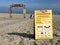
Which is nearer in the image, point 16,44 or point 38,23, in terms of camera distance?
point 16,44

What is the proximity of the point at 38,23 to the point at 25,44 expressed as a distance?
152 centimetres

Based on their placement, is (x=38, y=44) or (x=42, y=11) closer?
(x=38, y=44)

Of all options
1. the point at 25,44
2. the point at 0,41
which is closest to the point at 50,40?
the point at 25,44

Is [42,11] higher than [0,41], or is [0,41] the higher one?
[42,11]

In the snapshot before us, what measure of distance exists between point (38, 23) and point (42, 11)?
66 centimetres

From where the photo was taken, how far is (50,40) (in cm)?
1308

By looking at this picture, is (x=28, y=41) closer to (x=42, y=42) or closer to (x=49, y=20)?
(x=42, y=42)

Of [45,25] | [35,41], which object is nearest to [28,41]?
[35,41]

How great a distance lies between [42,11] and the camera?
1323 centimetres

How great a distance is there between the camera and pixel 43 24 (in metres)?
13.2

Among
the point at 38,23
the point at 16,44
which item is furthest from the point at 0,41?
the point at 38,23

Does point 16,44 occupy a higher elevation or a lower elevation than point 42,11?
lower

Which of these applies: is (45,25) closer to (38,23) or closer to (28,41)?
(38,23)

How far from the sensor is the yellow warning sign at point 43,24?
517 inches
